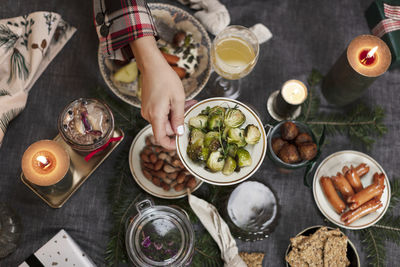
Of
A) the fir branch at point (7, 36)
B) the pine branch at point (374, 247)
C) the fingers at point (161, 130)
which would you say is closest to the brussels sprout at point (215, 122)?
the fingers at point (161, 130)

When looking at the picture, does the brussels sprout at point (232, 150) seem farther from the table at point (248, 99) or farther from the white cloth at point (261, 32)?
the white cloth at point (261, 32)

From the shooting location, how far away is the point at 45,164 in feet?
3.76

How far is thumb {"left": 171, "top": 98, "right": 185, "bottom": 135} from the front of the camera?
1.05 metres

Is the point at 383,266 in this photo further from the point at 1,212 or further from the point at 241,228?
the point at 1,212

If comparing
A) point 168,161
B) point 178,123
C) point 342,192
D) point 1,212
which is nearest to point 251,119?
point 178,123

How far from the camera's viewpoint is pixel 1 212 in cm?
121

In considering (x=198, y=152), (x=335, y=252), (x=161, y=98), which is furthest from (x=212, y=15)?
(x=335, y=252)

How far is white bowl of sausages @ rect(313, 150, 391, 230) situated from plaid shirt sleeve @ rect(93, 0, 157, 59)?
2.59ft

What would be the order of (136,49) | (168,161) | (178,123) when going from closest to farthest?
(178,123), (136,49), (168,161)

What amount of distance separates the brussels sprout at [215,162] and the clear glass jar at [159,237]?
25 centimetres

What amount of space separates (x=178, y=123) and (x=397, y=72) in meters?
0.93

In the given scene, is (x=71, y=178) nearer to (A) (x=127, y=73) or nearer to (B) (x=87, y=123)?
(B) (x=87, y=123)

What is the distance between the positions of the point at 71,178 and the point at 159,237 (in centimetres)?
38

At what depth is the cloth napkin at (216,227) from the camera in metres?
1.21
